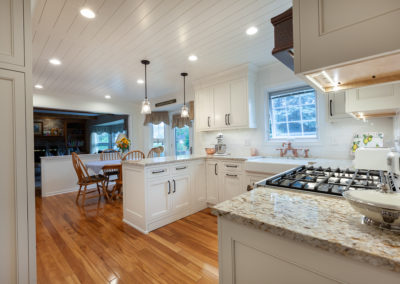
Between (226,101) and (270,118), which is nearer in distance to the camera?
(270,118)

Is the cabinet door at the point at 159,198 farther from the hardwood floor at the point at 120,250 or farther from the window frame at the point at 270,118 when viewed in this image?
the window frame at the point at 270,118

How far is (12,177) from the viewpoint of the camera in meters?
1.13

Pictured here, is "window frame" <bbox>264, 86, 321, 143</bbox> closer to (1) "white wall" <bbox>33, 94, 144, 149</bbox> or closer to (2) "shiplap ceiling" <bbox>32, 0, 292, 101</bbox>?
(2) "shiplap ceiling" <bbox>32, 0, 292, 101</bbox>

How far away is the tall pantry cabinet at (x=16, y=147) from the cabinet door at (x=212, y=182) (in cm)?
235

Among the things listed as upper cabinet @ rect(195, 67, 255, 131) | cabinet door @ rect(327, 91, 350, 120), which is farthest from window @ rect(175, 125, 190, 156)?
cabinet door @ rect(327, 91, 350, 120)

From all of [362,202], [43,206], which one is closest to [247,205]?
[362,202]

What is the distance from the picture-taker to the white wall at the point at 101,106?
170 inches

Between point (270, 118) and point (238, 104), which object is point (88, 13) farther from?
point (270, 118)

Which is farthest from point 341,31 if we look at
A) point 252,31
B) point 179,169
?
point 179,169

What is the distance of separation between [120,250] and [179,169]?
3.99ft

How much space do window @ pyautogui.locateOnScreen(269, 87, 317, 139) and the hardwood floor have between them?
1.84 meters

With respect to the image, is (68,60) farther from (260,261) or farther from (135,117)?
(260,261)

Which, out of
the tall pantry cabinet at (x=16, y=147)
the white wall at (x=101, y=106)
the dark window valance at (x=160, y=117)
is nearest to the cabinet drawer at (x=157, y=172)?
the tall pantry cabinet at (x=16, y=147)

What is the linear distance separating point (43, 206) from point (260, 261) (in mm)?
4381
